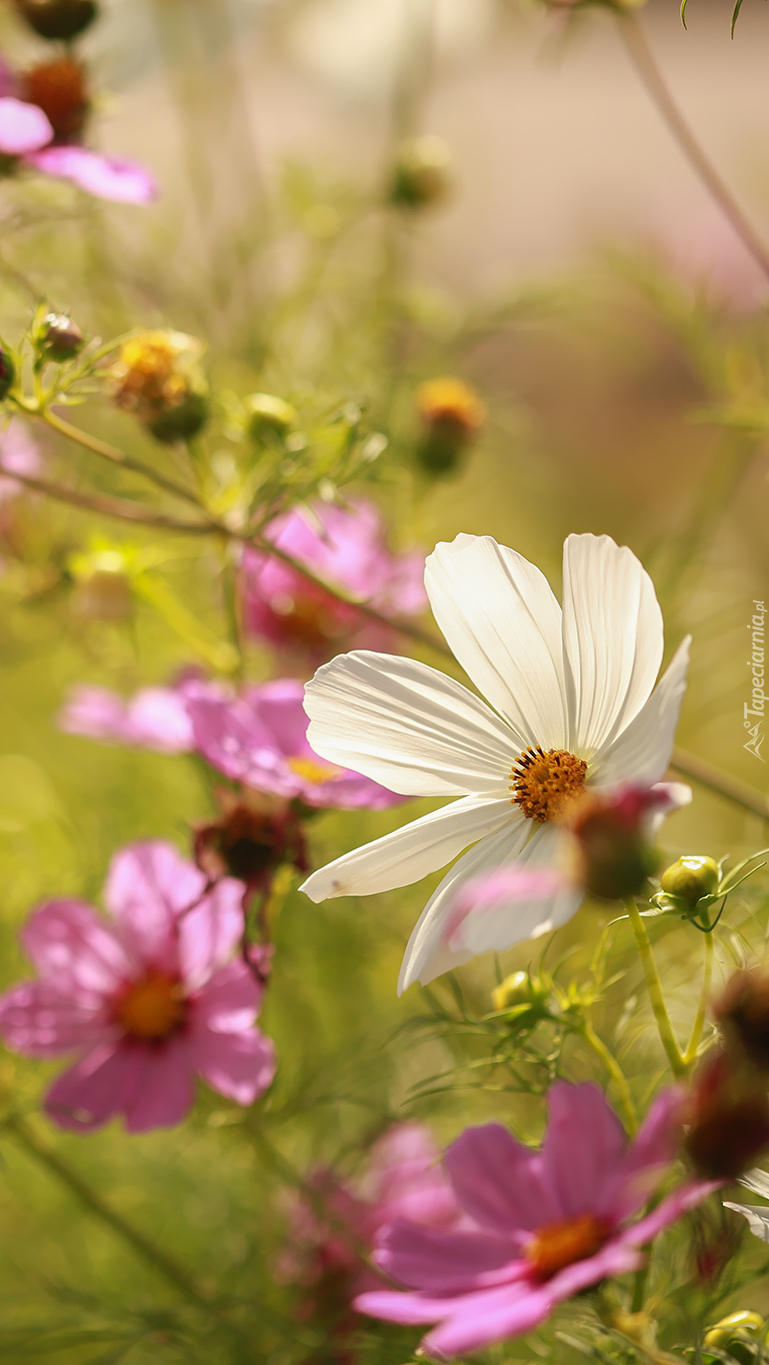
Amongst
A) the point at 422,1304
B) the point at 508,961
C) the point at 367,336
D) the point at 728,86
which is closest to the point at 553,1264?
the point at 422,1304

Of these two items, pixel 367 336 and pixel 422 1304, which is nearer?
pixel 422 1304

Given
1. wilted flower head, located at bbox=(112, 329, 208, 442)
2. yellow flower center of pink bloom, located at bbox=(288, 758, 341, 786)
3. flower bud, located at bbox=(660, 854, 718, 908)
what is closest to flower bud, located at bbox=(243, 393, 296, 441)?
wilted flower head, located at bbox=(112, 329, 208, 442)

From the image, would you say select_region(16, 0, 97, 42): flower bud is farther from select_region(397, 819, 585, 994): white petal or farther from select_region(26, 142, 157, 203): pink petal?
select_region(397, 819, 585, 994): white petal

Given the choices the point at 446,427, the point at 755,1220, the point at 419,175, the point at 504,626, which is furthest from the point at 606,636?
the point at 419,175

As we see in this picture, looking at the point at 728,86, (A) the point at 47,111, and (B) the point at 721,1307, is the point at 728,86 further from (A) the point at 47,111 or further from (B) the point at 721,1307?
(B) the point at 721,1307

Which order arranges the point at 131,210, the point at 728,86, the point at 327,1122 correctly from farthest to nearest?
the point at 728,86, the point at 131,210, the point at 327,1122

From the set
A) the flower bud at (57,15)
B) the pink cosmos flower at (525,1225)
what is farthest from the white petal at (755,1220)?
the flower bud at (57,15)

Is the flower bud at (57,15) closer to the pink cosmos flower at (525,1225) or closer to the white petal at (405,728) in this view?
the white petal at (405,728)
